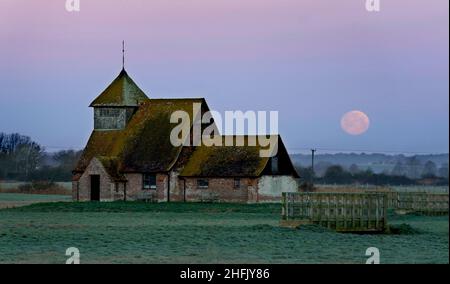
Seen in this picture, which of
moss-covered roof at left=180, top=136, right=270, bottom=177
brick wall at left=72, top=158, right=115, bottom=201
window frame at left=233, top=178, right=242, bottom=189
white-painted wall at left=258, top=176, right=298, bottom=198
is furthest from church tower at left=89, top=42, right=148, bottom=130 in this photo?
white-painted wall at left=258, top=176, right=298, bottom=198

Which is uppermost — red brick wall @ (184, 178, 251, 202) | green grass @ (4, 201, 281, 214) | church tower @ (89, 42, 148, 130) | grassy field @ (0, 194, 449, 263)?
church tower @ (89, 42, 148, 130)

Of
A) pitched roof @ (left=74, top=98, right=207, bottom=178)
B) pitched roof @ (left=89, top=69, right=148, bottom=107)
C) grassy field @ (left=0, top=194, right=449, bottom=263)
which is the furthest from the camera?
pitched roof @ (left=89, top=69, right=148, bottom=107)

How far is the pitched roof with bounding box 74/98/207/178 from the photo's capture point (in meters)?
80.8

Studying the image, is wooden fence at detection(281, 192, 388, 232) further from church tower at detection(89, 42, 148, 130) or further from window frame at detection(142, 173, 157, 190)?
church tower at detection(89, 42, 148, 130)

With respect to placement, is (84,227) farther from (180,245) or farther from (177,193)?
(177,193)

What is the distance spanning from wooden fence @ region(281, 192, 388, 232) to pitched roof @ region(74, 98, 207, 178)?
32.3m

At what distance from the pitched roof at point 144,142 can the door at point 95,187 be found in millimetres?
1998

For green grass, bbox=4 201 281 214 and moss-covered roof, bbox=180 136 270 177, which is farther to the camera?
moss-covered roof, bbox=180 136 270 177

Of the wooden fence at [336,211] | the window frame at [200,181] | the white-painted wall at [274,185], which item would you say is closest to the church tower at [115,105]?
the window frame at [200,181]

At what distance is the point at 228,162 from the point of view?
78.9 metres

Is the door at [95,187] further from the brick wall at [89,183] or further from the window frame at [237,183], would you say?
the window frame at [237,183]

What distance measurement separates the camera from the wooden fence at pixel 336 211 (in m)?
47.6

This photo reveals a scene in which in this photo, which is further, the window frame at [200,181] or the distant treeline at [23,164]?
the distant treeline at [23,164]

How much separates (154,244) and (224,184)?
3948 cm
